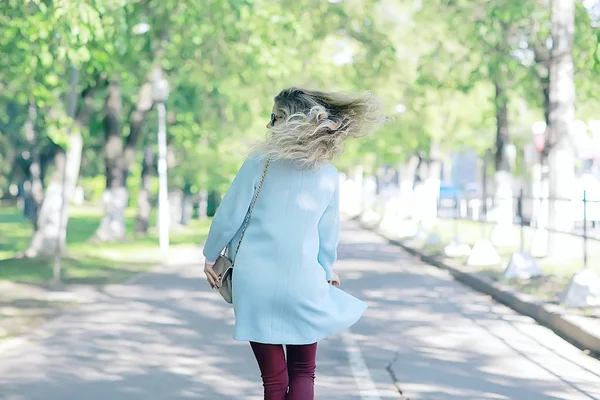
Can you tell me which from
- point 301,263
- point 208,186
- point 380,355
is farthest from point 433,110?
point 301,263

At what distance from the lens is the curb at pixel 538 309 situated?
9.64 meters

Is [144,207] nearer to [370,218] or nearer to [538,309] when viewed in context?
[370,218]

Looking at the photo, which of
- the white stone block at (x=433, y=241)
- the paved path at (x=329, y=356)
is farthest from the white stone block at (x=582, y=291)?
the white stone block at (x=433, y=241)

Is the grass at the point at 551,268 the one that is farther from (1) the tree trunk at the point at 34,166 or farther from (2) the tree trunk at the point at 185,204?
(2) the tree trunk at the point at 185,204

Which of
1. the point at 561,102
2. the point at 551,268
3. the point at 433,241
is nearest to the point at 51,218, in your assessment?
the point at 433,241

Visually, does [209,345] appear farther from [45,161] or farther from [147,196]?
[45,161]

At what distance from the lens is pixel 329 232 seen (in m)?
4.66

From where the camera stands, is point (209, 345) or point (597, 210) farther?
point (597, 210)

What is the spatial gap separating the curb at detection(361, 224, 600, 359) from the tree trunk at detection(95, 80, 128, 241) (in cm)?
1221

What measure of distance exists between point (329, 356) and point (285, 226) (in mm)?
4924

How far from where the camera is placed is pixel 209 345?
9.86 meters

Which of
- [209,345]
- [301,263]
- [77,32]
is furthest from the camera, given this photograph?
[77,32]

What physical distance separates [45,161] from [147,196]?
1319 cm

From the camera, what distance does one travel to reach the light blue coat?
14.6ft
